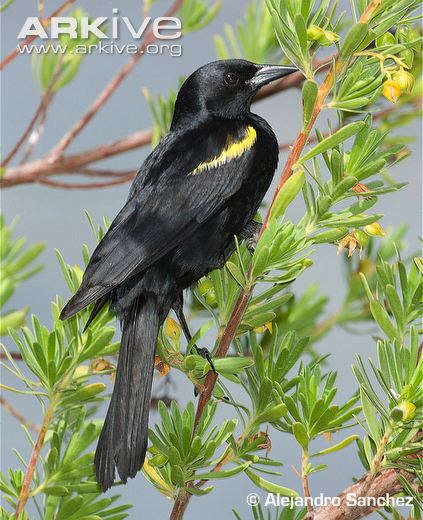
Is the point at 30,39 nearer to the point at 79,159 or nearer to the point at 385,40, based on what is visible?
the point at 79,159

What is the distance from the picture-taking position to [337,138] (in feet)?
4.37

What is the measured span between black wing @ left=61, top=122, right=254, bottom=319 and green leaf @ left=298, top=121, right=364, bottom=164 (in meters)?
0.59

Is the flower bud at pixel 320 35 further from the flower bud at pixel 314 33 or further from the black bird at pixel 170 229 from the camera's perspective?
the black bird at pixel 170 229

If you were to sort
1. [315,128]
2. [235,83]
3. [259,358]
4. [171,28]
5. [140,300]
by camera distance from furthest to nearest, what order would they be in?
[235,83]
[171,28]
[140,300]
[259,358]
[315,128]

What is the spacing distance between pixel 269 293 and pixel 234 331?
0.43ft

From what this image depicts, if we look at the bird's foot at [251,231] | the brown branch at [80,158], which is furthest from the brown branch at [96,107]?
the bird's foot at [251,231]

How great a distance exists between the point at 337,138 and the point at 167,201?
0.78 m

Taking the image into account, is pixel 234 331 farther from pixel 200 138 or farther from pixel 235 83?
pixel 235 83

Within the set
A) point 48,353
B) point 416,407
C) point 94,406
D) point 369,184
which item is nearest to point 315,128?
point 369,184

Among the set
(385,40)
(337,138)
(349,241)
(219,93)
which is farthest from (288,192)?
(219,93)

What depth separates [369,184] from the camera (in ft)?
4.82

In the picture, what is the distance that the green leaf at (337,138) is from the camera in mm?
1313

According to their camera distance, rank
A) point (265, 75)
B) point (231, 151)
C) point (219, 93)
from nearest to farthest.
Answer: point (231, 151) < point (265, 75) < point (219, 93)

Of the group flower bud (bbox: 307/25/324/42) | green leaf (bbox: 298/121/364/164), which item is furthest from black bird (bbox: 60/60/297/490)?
flower bud (bbox: 307/25/324/42)
